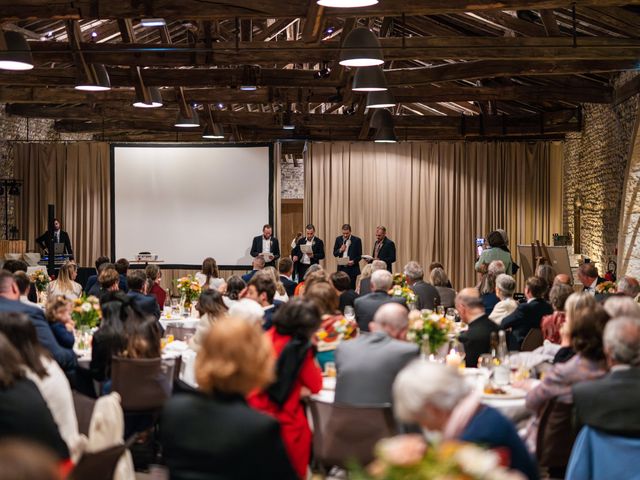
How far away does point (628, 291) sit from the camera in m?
8.95

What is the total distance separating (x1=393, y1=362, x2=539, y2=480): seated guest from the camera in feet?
10.2

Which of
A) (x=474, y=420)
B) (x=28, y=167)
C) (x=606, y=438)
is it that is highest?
→ (x=28, y=167)

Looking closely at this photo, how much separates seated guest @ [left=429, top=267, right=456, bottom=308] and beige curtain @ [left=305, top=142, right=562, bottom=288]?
8342mm

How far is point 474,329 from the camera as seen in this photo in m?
7.02

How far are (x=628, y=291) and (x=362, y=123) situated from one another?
35.0 feet

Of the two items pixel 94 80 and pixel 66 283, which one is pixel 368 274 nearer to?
pixel 66 283

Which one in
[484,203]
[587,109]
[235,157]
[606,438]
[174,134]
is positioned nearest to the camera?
[606,438]

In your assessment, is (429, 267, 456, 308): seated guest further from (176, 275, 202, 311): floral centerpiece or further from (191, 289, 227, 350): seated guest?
(191, 289, 227, 350): seated guest

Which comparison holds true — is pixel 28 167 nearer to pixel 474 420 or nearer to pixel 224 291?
pixel 224 291

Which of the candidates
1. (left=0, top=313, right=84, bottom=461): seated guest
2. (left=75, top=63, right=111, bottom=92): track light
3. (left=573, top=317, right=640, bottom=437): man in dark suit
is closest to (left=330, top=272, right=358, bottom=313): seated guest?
(left=75, top=63, right=111, bottom=92): track light

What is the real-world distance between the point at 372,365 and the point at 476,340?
2.03 metres

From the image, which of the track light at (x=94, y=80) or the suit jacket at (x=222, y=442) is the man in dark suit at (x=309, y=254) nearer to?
the track light at (x=94, y=80)

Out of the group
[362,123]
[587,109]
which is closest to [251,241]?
[362,123]

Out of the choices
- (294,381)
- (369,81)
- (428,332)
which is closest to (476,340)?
(428,332)
